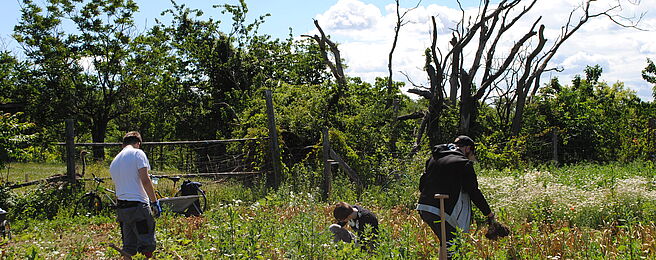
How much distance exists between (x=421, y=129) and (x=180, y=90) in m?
10.7

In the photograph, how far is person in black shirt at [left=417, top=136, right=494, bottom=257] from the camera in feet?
15.4

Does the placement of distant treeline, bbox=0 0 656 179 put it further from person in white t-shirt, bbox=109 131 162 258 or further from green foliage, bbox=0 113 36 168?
person in white t-shirt, bbox=109 131 162 258

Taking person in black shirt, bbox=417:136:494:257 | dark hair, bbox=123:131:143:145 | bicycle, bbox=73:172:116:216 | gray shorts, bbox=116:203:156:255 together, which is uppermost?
dark hair, bbox=123:131:143:145

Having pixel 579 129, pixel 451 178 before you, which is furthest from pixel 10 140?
pixel 579 129

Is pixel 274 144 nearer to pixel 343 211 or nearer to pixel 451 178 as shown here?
pixel 343 211

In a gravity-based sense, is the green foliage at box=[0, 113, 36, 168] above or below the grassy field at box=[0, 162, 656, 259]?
above

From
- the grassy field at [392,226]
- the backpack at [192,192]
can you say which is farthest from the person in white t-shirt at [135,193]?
the backpack at [192,192]

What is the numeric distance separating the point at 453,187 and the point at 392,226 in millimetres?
2302

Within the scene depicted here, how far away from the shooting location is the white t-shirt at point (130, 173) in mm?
5539

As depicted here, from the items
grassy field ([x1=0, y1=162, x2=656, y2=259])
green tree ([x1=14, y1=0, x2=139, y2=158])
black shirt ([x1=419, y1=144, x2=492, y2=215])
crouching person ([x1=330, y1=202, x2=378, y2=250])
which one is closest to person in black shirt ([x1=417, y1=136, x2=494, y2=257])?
black shirt ([x1=419, y1=144, x2=492, y2=215])

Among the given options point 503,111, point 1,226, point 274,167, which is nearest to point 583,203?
point 274,167

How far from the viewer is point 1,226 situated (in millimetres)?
6539

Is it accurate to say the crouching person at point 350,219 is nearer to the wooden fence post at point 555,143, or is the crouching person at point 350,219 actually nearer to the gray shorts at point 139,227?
the gray shorts at point 139,227

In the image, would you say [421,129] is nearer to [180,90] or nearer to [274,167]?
[274,167]
